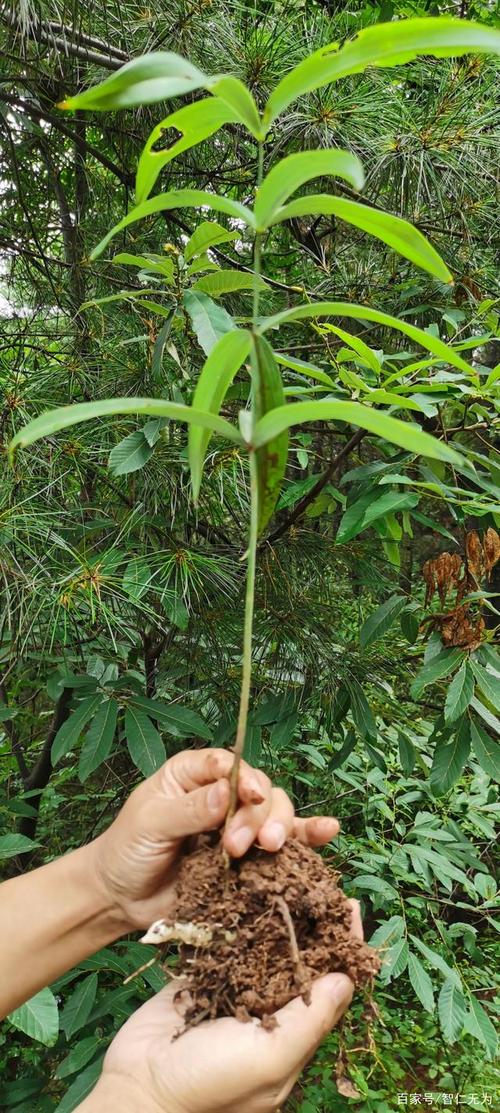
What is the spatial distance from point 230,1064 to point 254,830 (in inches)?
6.6

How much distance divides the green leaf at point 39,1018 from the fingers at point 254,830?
0.42 meters

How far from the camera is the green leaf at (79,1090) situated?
95cm

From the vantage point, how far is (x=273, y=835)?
2.05ft

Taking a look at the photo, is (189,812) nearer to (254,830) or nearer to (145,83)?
(254,830)

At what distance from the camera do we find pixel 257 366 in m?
0.49

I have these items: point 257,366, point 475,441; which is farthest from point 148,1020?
point 475,441

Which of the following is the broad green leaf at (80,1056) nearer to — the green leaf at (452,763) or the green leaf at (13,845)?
the green leaf at (13,845)

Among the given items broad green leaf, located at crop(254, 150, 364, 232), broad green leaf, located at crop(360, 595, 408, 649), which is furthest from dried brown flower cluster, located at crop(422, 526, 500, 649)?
broad green leaf, located at crop(254, 150, 364, 232)

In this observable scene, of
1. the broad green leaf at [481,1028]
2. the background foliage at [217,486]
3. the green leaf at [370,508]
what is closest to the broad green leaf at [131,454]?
the background foliage at [217,486]

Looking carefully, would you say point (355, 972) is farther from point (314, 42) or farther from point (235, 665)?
point (314, 42)

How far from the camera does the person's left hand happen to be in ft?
2.11

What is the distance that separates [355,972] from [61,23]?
1.34m

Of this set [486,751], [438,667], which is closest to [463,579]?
[438,667]

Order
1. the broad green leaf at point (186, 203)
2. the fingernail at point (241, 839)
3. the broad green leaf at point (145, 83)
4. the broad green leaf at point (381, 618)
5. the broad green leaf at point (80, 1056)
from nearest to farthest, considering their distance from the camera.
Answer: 1. the broad green leaf at point (145, 83)
2. the broad green leaf at point (186, 203)
3. the fingernail at point (241, 839)
4. the broad green leaf at point (80, 1056)
5. the broad green leaf at point (381, 618)
